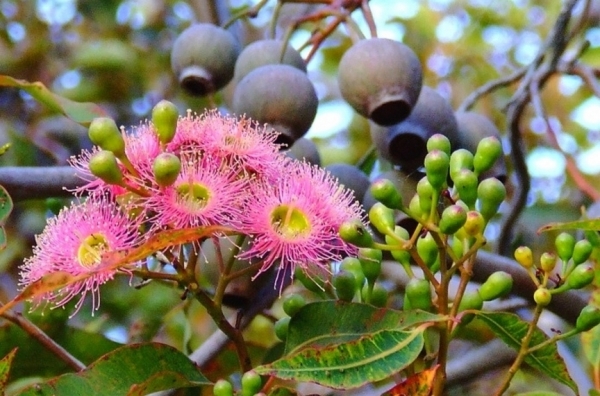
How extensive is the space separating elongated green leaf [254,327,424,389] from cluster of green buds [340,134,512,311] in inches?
2.4

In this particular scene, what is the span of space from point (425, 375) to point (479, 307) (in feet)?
0.43

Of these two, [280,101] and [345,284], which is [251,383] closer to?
[345,284]

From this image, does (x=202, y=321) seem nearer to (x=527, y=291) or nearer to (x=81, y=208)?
(x=527, y=291)

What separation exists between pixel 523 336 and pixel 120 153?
0.43m

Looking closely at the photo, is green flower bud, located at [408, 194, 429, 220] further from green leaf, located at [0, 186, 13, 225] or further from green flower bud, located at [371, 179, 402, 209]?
green leaf, located at [0, 186, 13, 225]

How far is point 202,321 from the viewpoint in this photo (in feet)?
6.57

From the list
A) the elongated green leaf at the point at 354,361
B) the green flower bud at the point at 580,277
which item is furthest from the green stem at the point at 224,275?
the green flower bud at the point at 580,277

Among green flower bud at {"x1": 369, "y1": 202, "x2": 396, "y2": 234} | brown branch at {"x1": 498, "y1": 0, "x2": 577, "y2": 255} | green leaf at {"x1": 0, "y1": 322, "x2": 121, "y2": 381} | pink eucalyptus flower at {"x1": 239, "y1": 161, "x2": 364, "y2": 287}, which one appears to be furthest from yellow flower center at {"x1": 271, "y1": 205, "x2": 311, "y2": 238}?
brown branch at {"x1": 498, "y1": 0, "x2": 577, "y2": 255}

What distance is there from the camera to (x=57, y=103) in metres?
1.13

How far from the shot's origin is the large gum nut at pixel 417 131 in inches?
46.6

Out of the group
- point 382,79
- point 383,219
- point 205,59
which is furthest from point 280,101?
point 383,219

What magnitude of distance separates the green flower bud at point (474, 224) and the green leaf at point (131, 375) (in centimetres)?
30

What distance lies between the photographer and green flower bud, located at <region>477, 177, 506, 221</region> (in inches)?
31.5

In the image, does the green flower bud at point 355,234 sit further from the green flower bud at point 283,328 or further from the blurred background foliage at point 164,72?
the blurred background foliage at point 164,72
